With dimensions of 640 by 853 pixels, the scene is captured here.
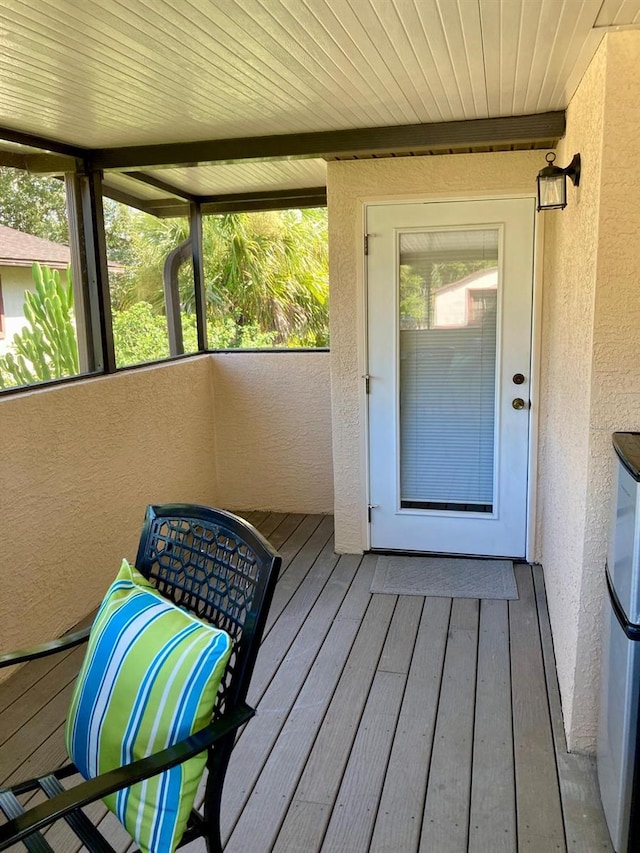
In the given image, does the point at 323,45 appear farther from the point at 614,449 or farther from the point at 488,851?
the point at 488,851

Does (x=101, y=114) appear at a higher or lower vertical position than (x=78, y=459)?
higher

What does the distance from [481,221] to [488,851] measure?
2.82 m

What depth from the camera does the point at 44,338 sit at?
309cm

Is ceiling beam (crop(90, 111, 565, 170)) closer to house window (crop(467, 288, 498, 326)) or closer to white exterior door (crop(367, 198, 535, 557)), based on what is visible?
white exterior door (crop(367, 198, 535, 557))

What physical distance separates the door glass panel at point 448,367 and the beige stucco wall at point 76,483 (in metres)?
1.42

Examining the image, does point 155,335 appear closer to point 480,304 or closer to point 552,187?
point 480,304

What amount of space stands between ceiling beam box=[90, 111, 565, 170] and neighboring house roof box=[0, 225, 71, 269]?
50 centimetres

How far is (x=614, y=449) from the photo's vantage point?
189cm

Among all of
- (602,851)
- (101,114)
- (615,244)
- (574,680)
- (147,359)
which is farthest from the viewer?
(147,359)

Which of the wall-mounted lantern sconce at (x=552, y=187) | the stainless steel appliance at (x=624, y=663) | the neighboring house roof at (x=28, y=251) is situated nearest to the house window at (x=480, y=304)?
the wall-mounted lantern sconce at (x=552, y=187)

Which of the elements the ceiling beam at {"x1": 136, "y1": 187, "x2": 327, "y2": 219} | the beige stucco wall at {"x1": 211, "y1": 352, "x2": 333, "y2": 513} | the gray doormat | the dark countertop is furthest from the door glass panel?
the dark countertop

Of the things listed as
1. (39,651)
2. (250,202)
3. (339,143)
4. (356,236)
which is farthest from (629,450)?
(250,202)

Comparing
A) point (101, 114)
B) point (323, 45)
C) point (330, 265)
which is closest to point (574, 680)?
point (323, 45)

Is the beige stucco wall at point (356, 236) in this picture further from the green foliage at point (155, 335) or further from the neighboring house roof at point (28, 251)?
the neighboring house roof at point (28, 251)
